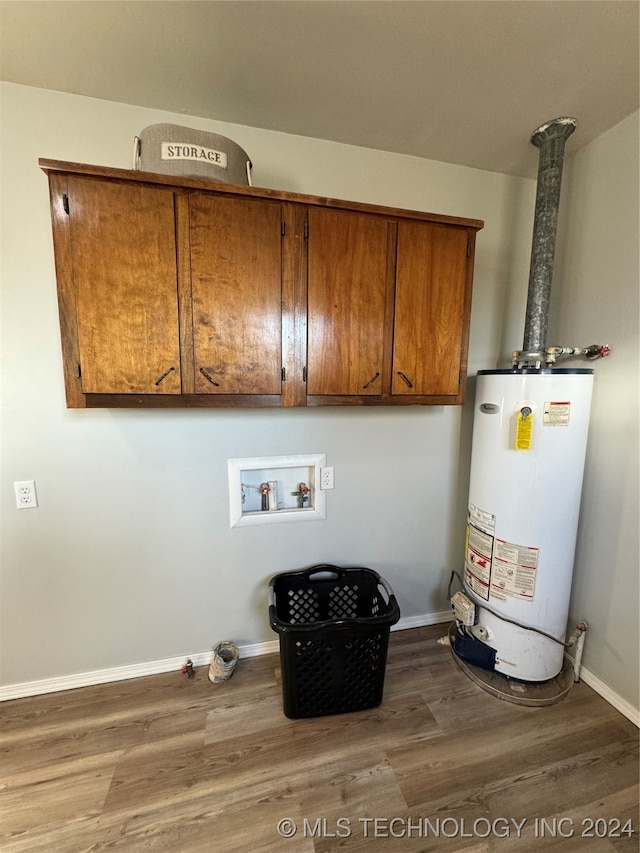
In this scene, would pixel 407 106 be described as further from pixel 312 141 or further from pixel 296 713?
pixel 296 713

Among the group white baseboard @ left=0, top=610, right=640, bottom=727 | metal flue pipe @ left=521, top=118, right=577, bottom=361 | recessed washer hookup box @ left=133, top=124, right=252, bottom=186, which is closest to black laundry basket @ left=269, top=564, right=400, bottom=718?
white baseboard @ left=0, top=610, right=640, bottom=727

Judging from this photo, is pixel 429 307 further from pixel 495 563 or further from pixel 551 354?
pixel 495 563

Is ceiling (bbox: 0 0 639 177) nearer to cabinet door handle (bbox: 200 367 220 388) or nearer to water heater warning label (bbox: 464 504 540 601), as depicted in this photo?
cabinet door handle (bbox: 200 367 220 388)

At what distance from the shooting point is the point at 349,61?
1184 mm

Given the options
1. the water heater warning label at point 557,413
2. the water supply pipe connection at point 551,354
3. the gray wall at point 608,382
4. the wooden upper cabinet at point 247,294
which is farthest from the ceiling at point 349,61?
the water heater warning label at point 557,413

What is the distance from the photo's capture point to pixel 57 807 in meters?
1.14

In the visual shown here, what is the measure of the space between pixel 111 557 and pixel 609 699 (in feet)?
7.75

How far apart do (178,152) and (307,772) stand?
224 cm

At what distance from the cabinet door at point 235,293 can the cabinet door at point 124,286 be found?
0.31 feet

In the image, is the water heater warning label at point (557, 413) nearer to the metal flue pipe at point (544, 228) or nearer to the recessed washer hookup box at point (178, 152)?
the metal flue pipe at point (544, 228)

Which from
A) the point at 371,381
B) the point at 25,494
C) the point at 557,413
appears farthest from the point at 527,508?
the point at 25,494

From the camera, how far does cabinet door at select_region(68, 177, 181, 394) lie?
112 cm

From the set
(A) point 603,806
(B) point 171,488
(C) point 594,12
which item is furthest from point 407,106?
(A) point 603,806

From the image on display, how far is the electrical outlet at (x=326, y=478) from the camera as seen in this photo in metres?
1.72
